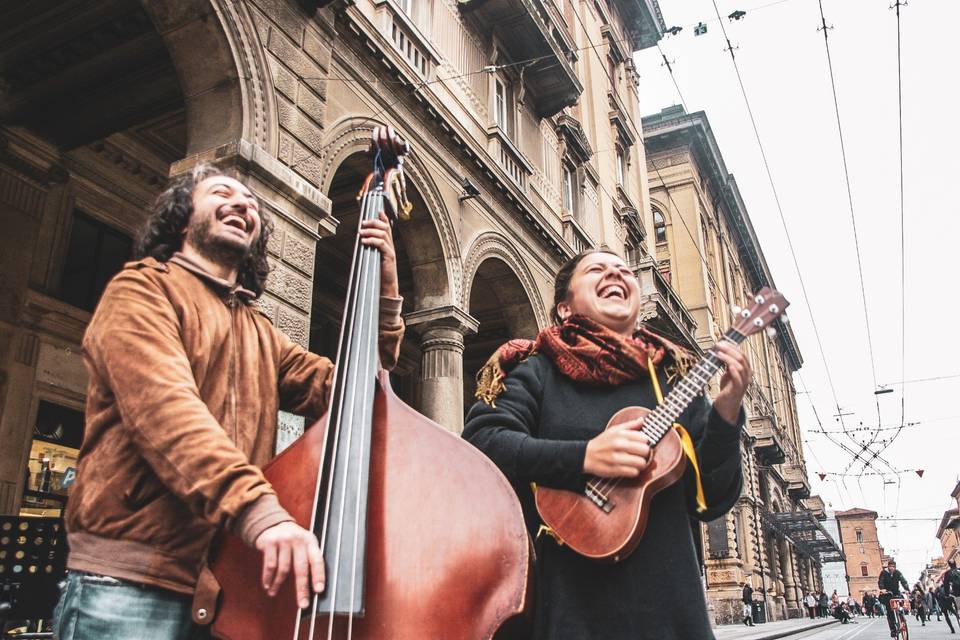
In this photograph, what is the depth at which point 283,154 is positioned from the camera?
5672 millimetres

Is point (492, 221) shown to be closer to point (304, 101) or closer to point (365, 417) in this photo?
point (304, 101)

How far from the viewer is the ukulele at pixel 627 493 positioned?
1664 mm

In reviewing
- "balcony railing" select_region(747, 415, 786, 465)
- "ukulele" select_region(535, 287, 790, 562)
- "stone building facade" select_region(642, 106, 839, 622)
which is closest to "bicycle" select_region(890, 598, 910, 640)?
"stone building facade" select_region(642, 106, 839, 622)

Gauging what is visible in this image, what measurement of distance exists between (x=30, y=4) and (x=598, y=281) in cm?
651

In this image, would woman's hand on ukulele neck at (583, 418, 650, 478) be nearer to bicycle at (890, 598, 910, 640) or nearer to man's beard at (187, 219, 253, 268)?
man's beard at (187, 219, 253, 268)

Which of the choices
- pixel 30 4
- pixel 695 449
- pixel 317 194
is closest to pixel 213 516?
pixel 695 449

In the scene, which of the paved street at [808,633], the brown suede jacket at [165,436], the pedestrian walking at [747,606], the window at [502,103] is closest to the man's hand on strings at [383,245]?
the brown suede jacket at [165,436]

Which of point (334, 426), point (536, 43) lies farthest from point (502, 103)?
point (334, 426)

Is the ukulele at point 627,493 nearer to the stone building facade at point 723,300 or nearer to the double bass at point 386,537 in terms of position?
the double bass at point 386,537

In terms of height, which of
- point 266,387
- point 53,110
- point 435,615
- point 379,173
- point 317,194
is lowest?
point 435,615

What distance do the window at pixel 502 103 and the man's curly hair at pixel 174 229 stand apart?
1041cm

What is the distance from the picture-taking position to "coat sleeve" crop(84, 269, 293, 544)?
49.6 inches

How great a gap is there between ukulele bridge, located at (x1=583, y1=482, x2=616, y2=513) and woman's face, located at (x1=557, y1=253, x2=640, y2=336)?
59cm

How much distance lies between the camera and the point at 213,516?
1270mm
